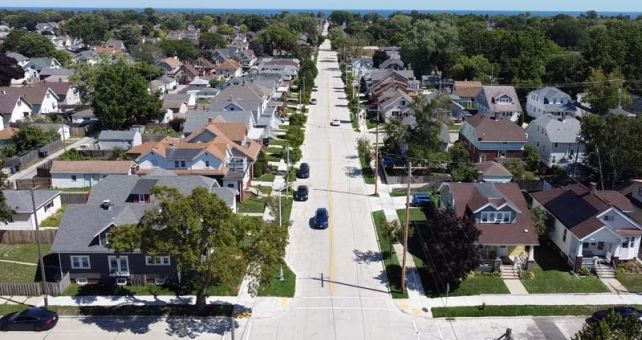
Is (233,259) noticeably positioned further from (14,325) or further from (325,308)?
(14,325)

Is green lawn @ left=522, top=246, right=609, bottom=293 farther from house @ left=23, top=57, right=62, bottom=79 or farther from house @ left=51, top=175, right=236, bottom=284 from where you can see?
house @ left=23, top=57, right=62, bottom=79

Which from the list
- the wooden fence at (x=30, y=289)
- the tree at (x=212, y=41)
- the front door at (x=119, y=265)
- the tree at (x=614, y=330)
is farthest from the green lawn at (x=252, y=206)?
the tree at (x=212, y=41)

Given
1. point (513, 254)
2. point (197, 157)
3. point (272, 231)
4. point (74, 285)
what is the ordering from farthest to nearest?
point (197, 157), point (513, 254), point (74, 285), point (272, 231)

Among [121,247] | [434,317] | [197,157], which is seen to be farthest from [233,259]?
[197,157]

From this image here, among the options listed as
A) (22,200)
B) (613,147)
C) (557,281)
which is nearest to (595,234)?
(557,281)

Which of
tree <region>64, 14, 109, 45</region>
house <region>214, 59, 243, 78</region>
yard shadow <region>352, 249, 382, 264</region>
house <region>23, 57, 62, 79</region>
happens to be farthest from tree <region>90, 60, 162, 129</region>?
tree <region>64, 14, 109, 45</region>

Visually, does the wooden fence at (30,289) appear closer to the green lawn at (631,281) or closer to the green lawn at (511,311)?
the green lawn at (511,311)
